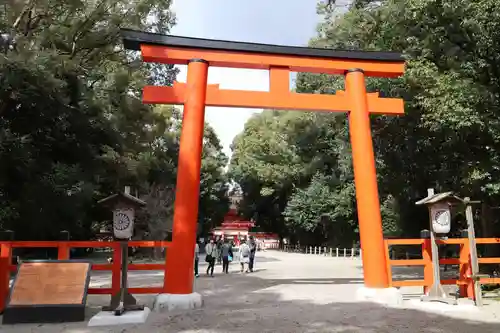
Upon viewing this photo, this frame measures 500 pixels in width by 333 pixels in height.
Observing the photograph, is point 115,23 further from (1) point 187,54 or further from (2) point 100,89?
(1) point 187,54

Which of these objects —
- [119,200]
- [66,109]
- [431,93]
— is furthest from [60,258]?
[431,93]

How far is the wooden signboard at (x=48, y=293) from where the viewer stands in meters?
6.79

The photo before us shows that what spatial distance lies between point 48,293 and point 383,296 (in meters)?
6.45

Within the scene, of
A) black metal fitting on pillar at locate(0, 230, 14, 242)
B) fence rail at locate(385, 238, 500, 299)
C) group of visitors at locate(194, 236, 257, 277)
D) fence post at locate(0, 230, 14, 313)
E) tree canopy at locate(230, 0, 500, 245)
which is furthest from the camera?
group of visitors at locate(194, 236, 257, 277)

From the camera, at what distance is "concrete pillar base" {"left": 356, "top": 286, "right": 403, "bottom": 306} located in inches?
325

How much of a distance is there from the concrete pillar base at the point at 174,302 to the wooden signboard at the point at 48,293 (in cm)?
140

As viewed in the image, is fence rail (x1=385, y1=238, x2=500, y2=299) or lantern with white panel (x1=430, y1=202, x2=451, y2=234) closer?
lantern with white panel (x1=430, y1=202, x2=451, y2=234)

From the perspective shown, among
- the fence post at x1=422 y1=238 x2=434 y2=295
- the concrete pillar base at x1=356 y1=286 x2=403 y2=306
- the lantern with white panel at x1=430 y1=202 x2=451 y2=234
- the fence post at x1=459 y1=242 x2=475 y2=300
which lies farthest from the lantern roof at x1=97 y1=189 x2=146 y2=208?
the fence post at x1=459 y1=242 x2=475 y2=300

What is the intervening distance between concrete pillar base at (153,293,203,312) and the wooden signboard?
140cm

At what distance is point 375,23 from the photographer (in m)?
13.5

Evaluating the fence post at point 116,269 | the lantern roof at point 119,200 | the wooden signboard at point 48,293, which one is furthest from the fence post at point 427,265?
the wooden signboard at point 48,293

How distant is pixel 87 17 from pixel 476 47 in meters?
13.9

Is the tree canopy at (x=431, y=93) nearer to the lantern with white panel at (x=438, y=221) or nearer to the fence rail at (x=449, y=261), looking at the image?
the fence rail at (x=449, y=261)

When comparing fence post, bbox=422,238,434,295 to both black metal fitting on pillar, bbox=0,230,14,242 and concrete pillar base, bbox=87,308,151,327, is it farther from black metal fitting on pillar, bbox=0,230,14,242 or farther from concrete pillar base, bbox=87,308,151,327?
black metal fitting on pillar, bbox=0,230,14,242
